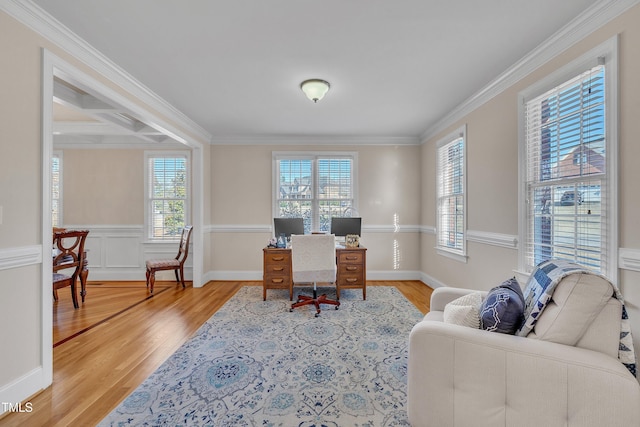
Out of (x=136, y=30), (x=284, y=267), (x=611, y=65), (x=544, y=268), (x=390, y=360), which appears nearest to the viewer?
(x=544, y=268)

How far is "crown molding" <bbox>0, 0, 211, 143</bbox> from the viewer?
1.81 metres

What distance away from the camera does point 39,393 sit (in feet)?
6.30

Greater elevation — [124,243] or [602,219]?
[602,219]

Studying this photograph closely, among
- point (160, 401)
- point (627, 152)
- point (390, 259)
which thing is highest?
point (627, 152)

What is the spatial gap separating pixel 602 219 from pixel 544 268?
63cm

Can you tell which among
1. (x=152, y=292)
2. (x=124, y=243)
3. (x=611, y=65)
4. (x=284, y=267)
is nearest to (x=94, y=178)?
(x=124, y=243)

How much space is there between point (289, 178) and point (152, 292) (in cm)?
284

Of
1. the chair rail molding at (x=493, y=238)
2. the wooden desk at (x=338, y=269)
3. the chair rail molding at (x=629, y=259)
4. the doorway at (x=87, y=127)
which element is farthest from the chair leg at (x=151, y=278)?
the chair rail molding at (x=629, y=259)

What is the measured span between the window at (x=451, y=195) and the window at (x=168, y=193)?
4342 millimetres

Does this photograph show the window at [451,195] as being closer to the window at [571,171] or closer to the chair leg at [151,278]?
the window at [571,171]

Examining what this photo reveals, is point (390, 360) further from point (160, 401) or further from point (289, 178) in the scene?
point (289, 178)

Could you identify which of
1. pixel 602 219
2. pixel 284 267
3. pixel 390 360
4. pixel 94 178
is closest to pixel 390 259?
pixel 284 267

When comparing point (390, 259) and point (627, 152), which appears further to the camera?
point (390, 259)

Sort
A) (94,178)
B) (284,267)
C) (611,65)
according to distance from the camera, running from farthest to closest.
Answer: (94,178)
(284,267)
(611,65)
